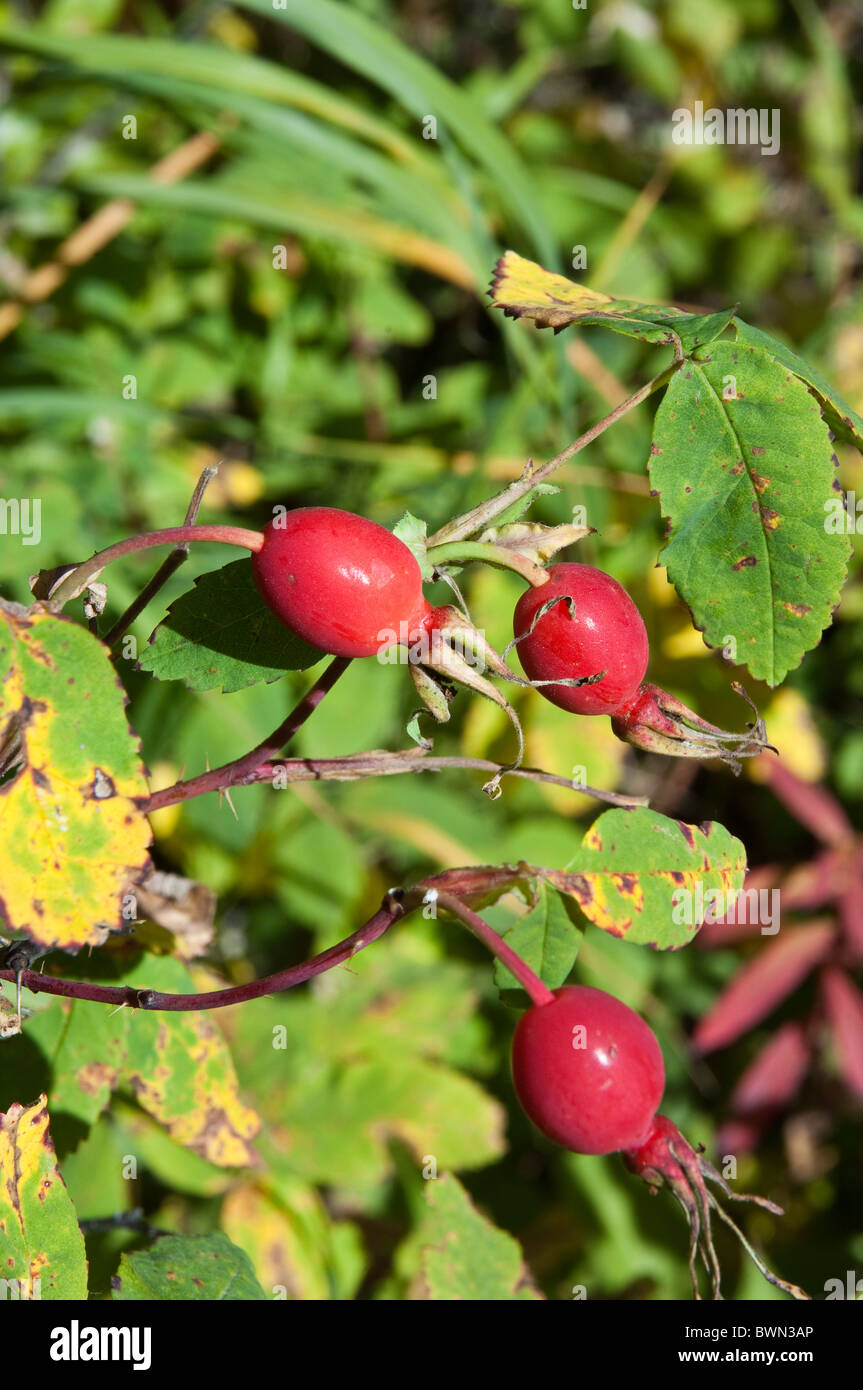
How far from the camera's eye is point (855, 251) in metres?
2.69

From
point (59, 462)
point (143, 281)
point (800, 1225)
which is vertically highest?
point (143, 281)

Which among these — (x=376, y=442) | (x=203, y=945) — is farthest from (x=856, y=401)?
(x=203, y=945)

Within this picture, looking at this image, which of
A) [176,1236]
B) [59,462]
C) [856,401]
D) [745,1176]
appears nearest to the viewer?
[176,1236]

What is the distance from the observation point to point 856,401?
85.7 inches

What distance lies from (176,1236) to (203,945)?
0.68ft

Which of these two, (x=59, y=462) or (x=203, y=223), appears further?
(x=203, y=223)

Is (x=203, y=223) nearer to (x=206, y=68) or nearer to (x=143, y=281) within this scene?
(x=143, y=281)

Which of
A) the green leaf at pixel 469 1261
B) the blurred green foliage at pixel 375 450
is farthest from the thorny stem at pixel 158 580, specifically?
the blurred green foliage at pixel 375 450

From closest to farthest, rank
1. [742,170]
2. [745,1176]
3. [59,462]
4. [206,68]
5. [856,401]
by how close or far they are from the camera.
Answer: [206,68] < [59,462] < [745,1176] < [856,401] < [742,170]

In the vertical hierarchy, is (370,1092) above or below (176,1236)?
below

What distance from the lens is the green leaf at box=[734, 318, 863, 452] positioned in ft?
2.30

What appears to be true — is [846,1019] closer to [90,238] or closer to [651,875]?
[651,875]

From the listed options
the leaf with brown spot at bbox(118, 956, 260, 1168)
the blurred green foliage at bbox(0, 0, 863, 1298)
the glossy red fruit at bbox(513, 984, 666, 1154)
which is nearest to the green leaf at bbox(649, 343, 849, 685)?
the glossy red fruit at bbox(513, 984, 666, 1154)

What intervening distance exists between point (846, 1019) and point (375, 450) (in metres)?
1.23
